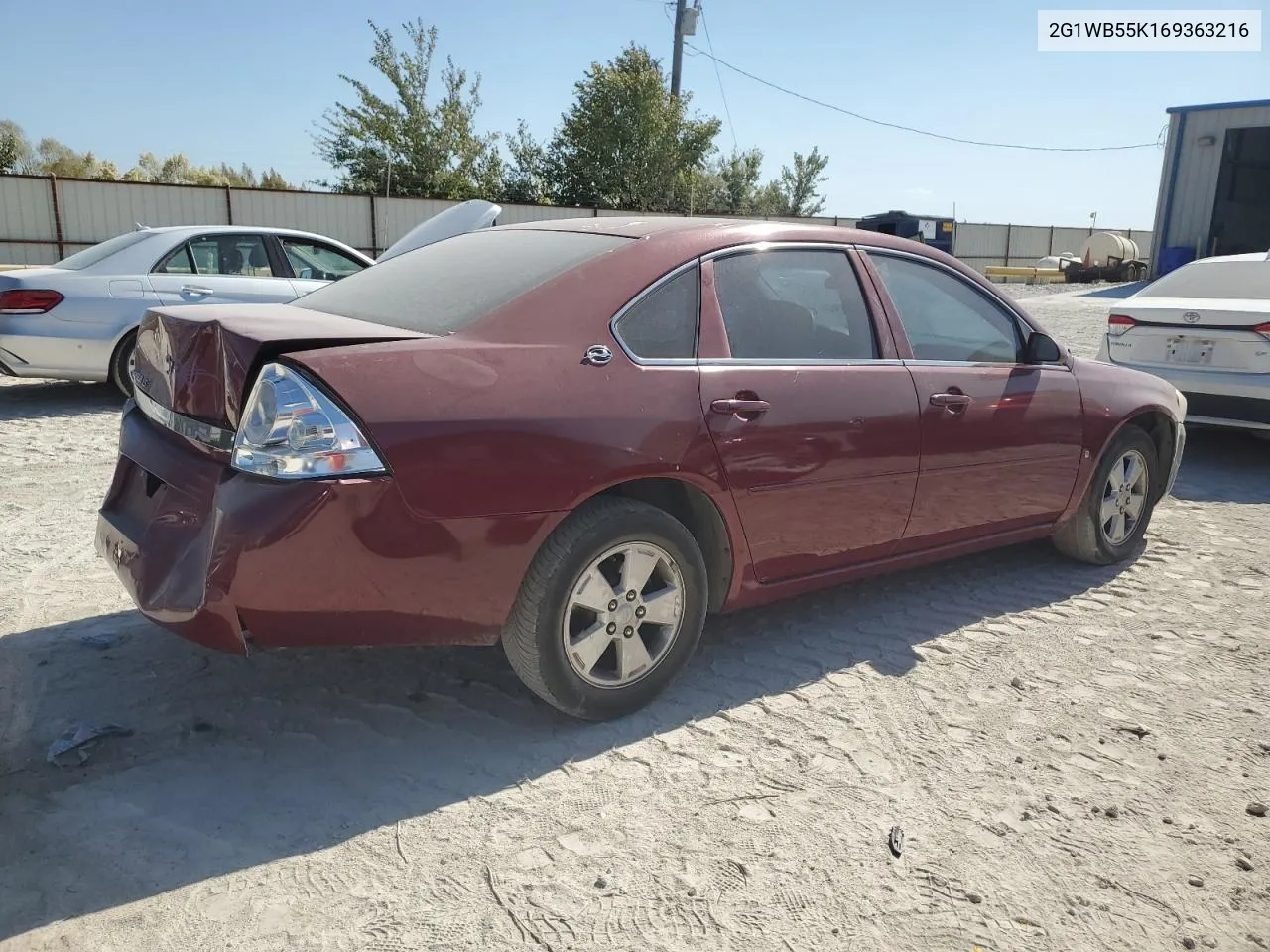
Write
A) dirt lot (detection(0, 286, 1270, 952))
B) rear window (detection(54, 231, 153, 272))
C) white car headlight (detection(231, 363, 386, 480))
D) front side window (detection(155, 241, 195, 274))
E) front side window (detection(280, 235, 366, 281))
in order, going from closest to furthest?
dirt lot (detection(0, 286, 1270, 952)) < white car headlight (detection(231, 363, 386, 480)) < rear window (detection(54, 231, 153, 272)) < front side window (detection(155, 241, 195, 274)) < front side window (detection(280, 235, 366, 281))

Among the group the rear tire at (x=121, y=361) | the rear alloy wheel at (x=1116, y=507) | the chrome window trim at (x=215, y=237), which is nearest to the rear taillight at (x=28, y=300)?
the rear tire at (x=121, y=361)

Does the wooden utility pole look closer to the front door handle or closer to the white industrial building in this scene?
the white industrial building

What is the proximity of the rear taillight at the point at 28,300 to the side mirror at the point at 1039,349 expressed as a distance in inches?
275

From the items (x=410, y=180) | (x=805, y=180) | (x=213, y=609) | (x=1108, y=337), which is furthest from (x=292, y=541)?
(x=805, y=180)

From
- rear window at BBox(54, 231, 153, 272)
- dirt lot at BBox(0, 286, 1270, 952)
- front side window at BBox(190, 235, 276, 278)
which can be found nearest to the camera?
dirt lot at BBox(0, 286, 1270, 952)

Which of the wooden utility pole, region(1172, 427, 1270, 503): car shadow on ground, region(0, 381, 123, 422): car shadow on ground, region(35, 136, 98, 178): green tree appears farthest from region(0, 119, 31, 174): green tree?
region(1172, 427, 1270, 503): car shadow on ground

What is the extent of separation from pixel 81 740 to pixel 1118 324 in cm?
746

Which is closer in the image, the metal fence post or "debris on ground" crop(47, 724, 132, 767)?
"debris on ground" crop(47, 724, 132, 767)

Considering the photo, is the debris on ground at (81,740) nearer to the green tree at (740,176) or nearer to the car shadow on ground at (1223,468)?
the car shadow on ground at (1223,468)

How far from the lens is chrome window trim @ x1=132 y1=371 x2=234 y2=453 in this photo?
2818 mm

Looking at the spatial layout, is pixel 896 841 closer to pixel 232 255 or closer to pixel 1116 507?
pixel 1116 507

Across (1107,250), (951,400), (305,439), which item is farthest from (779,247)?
(1107,250)

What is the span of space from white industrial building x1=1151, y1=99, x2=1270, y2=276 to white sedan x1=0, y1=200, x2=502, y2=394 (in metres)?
20.7

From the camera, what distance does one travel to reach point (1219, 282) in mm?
8047
